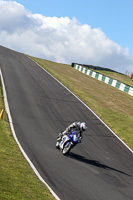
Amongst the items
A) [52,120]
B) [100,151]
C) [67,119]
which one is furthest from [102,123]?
[100,151]

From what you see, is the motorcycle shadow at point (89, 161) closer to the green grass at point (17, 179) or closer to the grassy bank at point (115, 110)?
the green grass at point (17, 179)

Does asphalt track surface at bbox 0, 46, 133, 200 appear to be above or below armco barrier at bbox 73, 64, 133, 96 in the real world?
below

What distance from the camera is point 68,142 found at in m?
14.3

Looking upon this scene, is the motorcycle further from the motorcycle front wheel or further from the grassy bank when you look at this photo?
the grassy bank

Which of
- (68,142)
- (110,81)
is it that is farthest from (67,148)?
(110,81)

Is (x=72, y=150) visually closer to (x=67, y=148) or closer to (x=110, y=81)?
(x=67, y=148)

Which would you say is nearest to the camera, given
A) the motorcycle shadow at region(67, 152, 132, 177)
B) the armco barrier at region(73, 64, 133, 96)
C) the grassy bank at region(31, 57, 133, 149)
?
the motorcycle shadow at region(67, 152, 132, 177)

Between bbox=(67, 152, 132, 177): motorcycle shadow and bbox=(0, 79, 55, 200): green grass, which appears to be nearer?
bbox=(0, 79, 55, 200): green grass

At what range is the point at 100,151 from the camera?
16.8m

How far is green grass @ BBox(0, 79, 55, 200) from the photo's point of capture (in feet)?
25.9

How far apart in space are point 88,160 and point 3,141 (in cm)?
427

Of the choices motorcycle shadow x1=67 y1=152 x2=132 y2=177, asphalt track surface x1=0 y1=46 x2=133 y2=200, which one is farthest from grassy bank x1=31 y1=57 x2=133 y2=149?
motorcycle shadow x1=67 y1=152 x2=132 y2=177

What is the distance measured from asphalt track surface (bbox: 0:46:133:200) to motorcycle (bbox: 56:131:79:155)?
0.31 meters

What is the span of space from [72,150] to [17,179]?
673 cm
